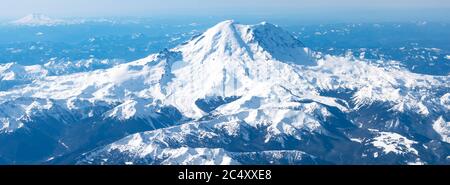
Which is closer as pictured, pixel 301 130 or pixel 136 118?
pixel 301 130

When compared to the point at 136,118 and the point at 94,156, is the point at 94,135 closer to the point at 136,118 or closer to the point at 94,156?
the point at 136,118
